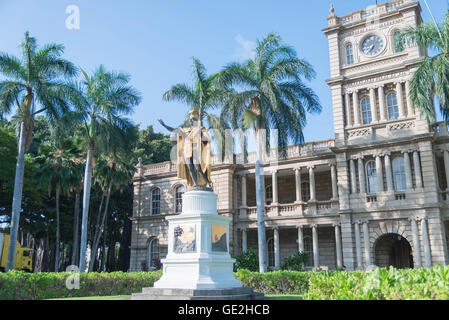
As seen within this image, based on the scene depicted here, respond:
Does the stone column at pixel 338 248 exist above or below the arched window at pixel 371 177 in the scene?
below

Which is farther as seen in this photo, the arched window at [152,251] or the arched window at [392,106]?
the arched window at [152,251]

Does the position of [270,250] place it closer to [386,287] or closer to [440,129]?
[440,129]

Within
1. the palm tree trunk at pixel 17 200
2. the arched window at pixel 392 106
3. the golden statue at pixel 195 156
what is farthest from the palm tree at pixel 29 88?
the arched window at pixel 392 106

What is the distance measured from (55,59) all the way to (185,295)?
15968 mm

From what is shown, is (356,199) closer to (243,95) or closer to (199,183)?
(243,95)

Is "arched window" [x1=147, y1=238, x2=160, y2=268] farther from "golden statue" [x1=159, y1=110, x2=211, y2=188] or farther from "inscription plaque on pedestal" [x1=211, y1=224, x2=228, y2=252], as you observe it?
"inscription plaque on pedestal" [x1=211, y1=224, x2=228, y2=252]

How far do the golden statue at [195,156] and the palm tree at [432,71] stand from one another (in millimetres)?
10481

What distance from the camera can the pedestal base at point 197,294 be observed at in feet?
33.9

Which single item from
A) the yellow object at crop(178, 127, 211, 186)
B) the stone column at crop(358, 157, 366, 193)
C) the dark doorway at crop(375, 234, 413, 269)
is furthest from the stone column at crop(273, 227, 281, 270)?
the yellow object at crop(178, 127, 211, 186)

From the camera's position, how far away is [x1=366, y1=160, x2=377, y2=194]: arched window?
25297mm

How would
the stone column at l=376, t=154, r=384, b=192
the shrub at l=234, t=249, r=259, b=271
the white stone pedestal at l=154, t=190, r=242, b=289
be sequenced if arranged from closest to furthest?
the white stone pedestal at l=154, t=190, r=242, b=289
the shrub at l=234, t=249, r=259, b=271
the stone column at l=376, t=154, r=384, b=192

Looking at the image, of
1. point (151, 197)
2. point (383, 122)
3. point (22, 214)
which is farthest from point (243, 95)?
point (22, 214)

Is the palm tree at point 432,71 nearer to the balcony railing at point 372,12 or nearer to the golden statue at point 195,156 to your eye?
the balcony railing at point 372,12

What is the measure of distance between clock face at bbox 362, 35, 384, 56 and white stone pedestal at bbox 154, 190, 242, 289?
19683 mm
